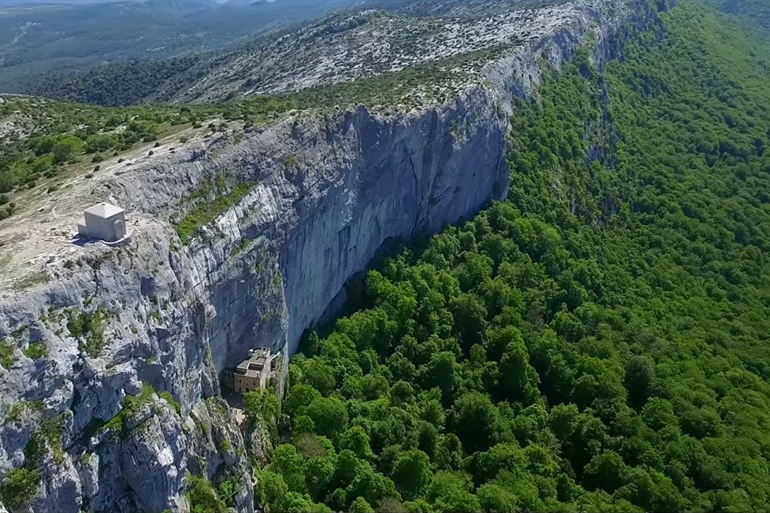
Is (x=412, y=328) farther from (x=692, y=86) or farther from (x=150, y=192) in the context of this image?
(x=692, y=86)

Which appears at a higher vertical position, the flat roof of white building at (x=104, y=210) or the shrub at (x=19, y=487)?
the flat roof of white building at (x=104, y=210)

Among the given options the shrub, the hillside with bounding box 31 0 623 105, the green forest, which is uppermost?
the hillside with bounding box 31 0 623 105

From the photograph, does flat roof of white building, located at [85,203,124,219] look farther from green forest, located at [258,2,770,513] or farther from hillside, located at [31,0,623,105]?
hillside, located at [31,0,623,105]

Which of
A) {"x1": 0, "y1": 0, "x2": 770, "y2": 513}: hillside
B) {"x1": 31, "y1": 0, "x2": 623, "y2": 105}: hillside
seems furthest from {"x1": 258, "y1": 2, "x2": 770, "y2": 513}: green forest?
{"x1": 31, "y1": 0, "x2": 623, "y2": 105}: hillside

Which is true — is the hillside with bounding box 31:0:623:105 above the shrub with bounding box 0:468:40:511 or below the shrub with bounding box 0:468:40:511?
above

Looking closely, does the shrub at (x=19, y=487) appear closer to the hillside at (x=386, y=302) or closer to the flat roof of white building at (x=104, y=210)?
the hillside at (x=386, y=302)

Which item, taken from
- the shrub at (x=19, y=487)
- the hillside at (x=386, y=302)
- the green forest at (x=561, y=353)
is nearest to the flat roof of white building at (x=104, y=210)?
the hillside at (x=386, y=302)
